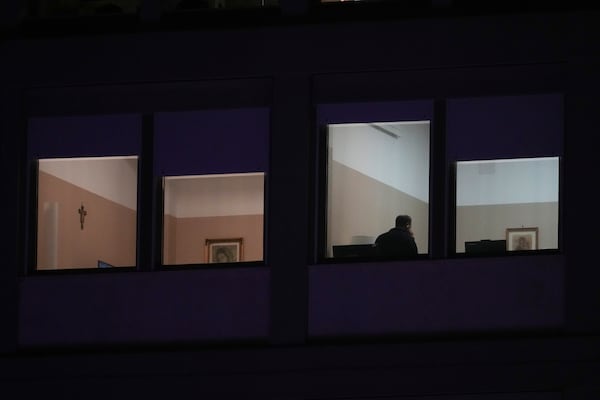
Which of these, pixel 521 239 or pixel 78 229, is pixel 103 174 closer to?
pixel 78 229

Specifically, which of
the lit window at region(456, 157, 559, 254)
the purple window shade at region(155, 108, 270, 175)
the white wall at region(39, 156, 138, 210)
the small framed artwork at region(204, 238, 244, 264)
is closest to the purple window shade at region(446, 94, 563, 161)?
the lit window at region(456, 157, 559, 254)

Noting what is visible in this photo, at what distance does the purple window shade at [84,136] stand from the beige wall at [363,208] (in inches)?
98.0

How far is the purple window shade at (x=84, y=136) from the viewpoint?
17.3 m

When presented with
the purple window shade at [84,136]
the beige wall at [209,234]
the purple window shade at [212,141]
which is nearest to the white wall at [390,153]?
the purple window shade at [212,141]

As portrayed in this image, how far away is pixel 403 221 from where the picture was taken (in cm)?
1636

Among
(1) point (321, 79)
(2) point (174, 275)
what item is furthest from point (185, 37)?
(2) point (174, 275)

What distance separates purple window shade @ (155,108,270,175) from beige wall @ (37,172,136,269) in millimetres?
819

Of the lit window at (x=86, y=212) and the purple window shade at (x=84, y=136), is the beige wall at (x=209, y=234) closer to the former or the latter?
the lit window at (x=86, y=212)

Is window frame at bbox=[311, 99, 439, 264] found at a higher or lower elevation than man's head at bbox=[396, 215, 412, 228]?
higher

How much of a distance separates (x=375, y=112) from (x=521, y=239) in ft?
7.31

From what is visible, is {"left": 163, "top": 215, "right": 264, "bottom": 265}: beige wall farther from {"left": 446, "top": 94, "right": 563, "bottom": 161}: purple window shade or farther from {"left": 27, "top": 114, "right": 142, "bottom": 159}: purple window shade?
{"left": 446, "top": 94, "right": 563, "bottom": 161}: purple window shade

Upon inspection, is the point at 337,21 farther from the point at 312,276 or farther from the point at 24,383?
the point at 24,383

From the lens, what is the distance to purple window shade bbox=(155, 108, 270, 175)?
17.0 meters

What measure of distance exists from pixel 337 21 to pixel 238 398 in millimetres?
4499
